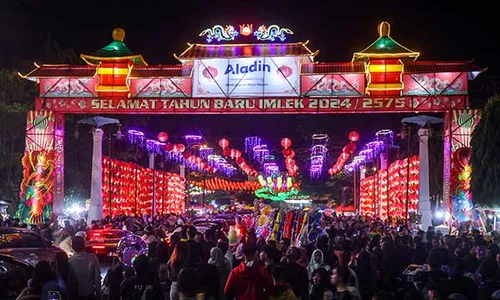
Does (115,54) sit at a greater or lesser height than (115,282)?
greater

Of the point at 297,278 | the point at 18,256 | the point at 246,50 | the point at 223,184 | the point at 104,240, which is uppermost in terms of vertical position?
the point at 246,50

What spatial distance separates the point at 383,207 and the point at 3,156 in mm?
25877

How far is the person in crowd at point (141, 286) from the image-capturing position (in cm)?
840

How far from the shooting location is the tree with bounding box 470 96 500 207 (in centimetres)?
1939

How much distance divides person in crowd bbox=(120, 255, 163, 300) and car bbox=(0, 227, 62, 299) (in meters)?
6.05

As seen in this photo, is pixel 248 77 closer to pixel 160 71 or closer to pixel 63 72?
pixel 160 71

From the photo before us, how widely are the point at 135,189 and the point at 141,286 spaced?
38629mm

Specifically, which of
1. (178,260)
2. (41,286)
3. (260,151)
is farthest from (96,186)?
(41,286)

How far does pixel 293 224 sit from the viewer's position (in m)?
22.6

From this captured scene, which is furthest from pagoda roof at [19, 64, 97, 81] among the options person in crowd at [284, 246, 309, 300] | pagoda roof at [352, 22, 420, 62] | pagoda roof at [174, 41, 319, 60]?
person in crowd at [284, 246, 309, 300]

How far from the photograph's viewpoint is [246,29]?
3084cm

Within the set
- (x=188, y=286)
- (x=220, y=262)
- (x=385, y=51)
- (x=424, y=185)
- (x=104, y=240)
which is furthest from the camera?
(x=424, y=185)

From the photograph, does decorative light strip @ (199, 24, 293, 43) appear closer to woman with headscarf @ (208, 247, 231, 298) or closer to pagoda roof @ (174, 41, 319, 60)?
pagoda roof @ (174, 41, 319, 60)

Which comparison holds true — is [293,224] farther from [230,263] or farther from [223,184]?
[223,184]
